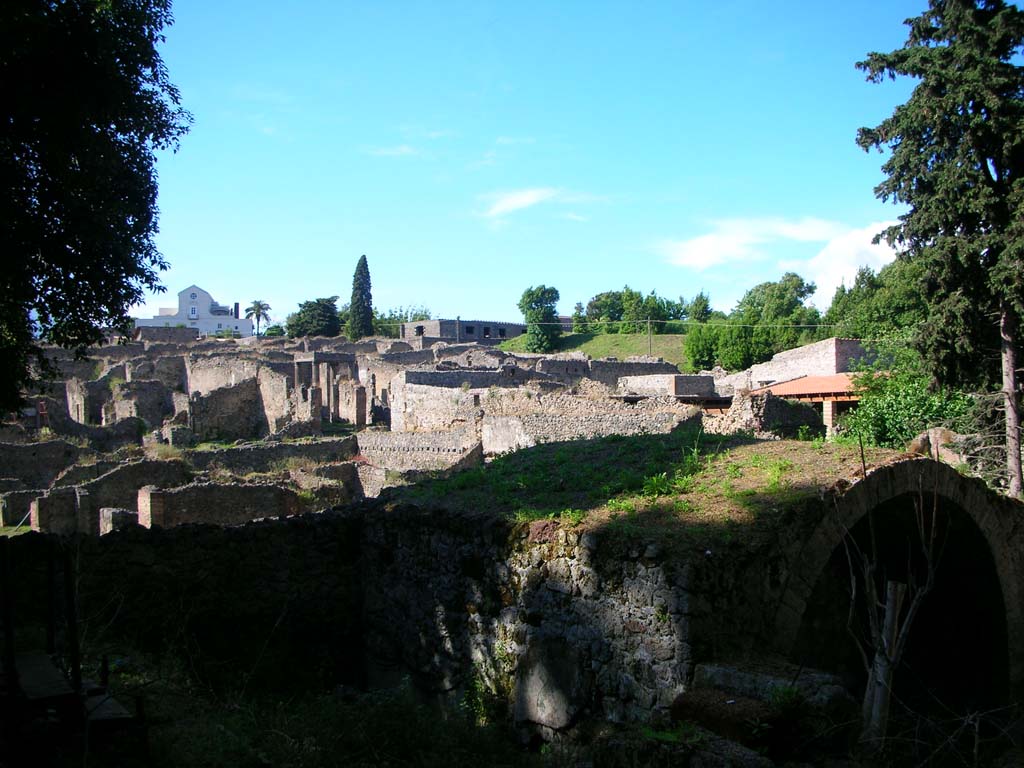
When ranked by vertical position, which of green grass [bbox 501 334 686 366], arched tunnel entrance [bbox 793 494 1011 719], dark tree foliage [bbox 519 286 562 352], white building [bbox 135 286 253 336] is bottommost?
arched tunnel entrance [bbox 793 494 1011 719]

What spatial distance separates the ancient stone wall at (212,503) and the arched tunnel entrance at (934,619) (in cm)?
904

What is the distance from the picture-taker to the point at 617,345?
57.1 m

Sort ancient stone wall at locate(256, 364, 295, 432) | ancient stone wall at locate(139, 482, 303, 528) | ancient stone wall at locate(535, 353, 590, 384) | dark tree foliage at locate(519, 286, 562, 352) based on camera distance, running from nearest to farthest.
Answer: ancient stone wall at locate(139, 482, 303, 528) → ancient stone wall at locate(256, 364, 295, 432) → ancient stone wall at locate(535, 353, 590, 384) → dark tree foliage at locate(519, 286, 562, 352)

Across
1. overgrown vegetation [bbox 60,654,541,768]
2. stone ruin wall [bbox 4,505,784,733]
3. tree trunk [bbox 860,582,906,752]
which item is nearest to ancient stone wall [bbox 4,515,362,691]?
stone ruin wall [bbox 4,505,784,733]

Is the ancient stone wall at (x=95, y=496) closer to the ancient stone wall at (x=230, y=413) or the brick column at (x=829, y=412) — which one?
the ancient stone wall at (x=230, y=413)

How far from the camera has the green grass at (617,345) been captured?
54.8 m

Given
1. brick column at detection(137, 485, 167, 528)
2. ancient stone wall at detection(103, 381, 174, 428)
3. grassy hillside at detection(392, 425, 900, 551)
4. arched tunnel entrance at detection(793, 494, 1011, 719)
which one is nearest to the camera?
grassy hillside at detection(392, 425, 900, 551)

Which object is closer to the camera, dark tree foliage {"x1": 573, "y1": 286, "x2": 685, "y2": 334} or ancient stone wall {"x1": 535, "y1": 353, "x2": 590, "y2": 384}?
ancient stone wall {"x1": 535, "y1": 353, "x2": 590, "y2": 384}

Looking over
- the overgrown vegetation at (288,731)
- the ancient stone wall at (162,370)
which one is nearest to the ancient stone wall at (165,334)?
the ancient stone wall at (162,370)

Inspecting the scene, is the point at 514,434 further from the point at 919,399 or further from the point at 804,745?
the point at 804,745

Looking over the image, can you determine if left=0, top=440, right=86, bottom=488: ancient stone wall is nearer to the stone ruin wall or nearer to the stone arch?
the stone ruin wall

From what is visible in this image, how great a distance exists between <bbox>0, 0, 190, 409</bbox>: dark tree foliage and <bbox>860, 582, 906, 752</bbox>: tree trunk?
8.98 m

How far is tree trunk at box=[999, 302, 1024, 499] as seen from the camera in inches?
584

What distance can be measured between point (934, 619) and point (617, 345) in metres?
46.7
